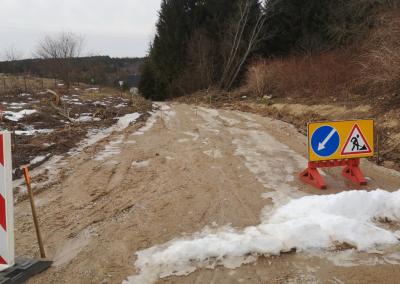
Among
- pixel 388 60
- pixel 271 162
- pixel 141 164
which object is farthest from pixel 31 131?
pixel 388 60

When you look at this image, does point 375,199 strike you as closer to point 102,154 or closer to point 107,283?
point 107,283

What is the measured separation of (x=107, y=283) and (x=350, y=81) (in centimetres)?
1743

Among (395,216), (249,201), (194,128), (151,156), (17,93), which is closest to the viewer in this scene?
(395,216)

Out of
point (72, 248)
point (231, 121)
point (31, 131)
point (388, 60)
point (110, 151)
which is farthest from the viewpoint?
point (231, 121)

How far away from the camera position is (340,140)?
6602 mm

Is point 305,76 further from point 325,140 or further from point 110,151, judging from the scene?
point 325,140

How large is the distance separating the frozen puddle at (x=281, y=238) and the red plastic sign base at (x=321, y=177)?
148 cm

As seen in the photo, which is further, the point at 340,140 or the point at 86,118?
the point at 86,118

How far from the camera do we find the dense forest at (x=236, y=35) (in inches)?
1114

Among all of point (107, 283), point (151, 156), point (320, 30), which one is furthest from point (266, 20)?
point (107, 283)

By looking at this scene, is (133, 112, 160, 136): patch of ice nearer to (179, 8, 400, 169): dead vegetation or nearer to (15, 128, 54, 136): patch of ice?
(15, 128, 54, 136): patch of ice

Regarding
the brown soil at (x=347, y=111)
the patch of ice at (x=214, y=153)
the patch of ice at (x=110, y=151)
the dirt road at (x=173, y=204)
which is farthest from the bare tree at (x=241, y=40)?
the patch of ice at (x=214, y=153)

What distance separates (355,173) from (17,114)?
12.9m

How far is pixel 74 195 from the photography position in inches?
262
